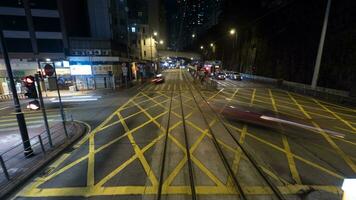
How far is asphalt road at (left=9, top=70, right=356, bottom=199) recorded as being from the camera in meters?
5.90

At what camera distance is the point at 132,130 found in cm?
1148

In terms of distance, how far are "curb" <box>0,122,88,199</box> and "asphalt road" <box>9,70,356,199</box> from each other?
263mm

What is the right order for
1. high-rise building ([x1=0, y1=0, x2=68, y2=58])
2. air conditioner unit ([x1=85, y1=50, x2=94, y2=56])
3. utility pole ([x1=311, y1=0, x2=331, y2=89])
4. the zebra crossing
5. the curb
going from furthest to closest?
air conditioner unit ([x1=85, y1=50, x2=94, y2=56])
high-rise building ([x1=0, y1=0, x2=68, y2=58])
utility pole ([x1=311, y1=0, x2=331, y2=89])
the zebra crossing
the curb

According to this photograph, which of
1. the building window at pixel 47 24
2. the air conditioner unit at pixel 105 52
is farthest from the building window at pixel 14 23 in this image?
the air conditioner unit at pixel 105 52

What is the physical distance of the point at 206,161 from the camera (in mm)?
7621

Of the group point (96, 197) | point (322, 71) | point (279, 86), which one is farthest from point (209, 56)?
point (96, 197)

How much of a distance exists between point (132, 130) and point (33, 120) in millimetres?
8902

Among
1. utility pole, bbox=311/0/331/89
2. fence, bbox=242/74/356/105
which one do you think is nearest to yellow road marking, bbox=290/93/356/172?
fence, bbox=242/74/356/105

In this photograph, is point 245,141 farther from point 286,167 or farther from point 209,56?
point 209,56

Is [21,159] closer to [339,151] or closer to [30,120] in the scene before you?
[30,120]

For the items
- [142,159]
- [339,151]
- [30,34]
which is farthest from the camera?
[30,34]

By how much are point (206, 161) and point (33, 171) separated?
6298mm

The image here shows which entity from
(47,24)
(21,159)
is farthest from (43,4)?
(21,159)

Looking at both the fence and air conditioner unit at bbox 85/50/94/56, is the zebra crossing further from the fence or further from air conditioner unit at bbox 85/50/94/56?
the fence
